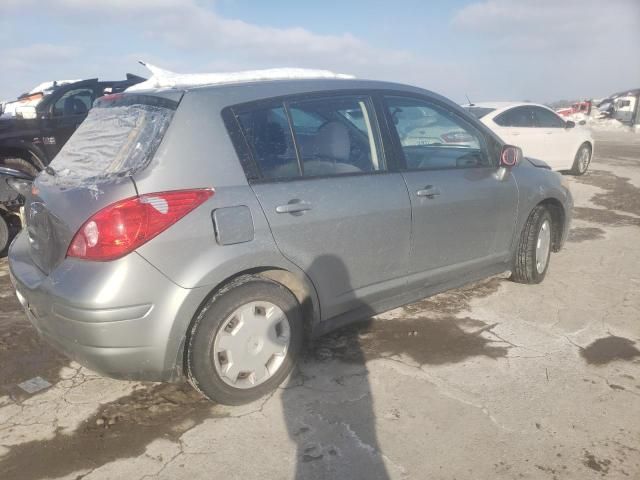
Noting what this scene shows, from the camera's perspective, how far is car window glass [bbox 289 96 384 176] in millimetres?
3010

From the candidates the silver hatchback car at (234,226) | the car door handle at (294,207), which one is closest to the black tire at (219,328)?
the silver hatchback car at (234,226)

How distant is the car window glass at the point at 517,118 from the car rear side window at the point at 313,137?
287 inches

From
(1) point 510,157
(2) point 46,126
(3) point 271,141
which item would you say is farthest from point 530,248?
(2) point 46,126

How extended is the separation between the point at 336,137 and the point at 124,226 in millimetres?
1392

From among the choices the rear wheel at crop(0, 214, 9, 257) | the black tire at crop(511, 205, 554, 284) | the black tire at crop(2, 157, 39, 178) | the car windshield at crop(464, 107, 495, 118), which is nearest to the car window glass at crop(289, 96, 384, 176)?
the black tire at crop(511, 205, 554, 284)

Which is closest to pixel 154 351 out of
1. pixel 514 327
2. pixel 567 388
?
pixel 567 388

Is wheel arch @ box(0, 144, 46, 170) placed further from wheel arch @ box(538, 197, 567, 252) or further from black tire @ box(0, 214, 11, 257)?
wheel arch @ box(538, 197, 567, 252)

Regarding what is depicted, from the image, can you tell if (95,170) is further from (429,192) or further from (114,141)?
(429,192)

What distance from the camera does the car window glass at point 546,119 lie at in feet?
34.2

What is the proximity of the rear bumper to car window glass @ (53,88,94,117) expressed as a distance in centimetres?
710

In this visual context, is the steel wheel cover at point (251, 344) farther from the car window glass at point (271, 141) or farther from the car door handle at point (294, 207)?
the car window glass at point (271, 141)

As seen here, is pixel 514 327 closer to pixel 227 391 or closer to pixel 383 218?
pixel 383 218

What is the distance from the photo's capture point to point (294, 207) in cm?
281

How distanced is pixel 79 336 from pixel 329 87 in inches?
77.9
